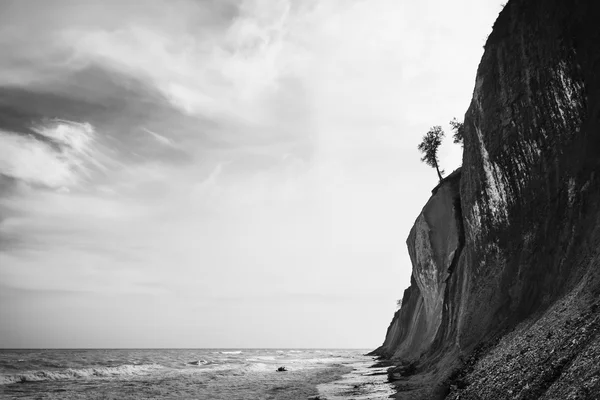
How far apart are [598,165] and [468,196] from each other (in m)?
10.2

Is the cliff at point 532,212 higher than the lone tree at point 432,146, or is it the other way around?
the lone tree at point 432,146

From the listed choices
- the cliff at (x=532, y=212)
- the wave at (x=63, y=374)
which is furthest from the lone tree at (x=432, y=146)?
the wave at (x=63, y=374)

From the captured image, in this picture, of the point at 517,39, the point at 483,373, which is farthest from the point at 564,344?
the point at 517,39

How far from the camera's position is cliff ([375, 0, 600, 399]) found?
11859 mm

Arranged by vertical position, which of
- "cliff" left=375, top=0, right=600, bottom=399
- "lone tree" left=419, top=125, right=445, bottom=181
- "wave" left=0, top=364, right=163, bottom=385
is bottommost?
"wave" left=0, top=364, right=163, bottom=385

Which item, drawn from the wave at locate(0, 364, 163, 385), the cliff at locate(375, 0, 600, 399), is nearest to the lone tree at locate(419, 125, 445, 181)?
the cliff at locate(375, 0, 600, 399)

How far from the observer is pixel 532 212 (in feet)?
61.6

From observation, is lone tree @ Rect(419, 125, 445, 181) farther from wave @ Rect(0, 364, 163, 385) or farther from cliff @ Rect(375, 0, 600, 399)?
wave @ Rect(0, 364, 163, 385)

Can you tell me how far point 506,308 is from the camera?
18.7m

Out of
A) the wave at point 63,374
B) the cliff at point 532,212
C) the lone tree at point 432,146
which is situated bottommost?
the wave at point 63,374

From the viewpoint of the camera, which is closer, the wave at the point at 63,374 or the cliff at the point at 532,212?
the cliff at the point at 532,212

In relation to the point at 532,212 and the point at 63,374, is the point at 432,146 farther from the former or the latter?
the point at 63,374

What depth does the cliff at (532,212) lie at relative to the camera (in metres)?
11.9

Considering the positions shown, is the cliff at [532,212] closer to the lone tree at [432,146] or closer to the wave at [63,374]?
the lone tree at [432,146]
